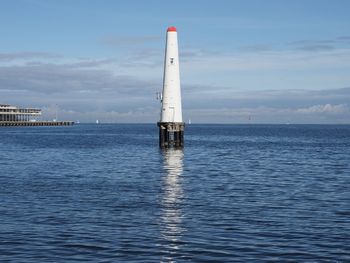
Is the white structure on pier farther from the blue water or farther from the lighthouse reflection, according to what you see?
the blue water

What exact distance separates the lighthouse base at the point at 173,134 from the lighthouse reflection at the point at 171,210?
20.3 metres

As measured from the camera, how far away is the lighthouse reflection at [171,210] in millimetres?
20500

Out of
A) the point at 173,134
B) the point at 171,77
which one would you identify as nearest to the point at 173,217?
the point at 171,77

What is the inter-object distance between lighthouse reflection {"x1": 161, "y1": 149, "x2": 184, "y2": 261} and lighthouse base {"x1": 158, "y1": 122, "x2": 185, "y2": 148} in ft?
66.6

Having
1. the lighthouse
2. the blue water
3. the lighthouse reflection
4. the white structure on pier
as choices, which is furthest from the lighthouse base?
the blue water

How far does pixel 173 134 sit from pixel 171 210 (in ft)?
163

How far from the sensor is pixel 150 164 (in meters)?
56.7

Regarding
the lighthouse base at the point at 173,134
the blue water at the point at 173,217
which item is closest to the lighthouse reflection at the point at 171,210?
the blue water at the point at 173,217

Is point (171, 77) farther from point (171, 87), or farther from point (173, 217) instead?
point (173, 217)

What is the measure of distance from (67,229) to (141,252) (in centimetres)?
452

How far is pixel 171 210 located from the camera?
27406 mm

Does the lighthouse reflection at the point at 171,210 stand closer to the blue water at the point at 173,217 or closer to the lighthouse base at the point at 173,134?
the blue water at the point at 173,217

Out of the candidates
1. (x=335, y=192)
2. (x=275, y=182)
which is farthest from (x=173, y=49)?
(x=335, y=192)

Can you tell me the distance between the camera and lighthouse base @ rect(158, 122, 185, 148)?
7306cm
